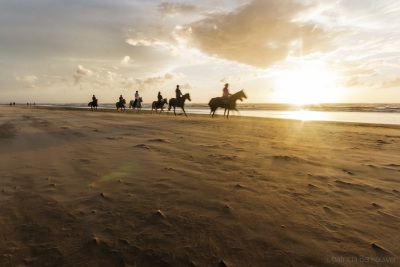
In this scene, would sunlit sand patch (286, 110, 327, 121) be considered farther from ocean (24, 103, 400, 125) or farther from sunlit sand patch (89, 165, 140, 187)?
sunlit sand patch (89, 165, 140, 187)

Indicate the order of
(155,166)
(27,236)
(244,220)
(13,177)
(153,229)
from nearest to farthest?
(27,236)
(153,229)
(244,220)
(13,177)
(155,166)

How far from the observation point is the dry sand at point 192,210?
→ 2.31m

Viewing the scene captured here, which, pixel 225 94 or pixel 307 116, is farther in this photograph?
pixel 307 116

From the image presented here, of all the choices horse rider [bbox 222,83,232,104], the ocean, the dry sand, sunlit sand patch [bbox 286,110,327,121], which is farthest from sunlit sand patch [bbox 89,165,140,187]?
sunlit sand patch [bbox 286,110,327,121]

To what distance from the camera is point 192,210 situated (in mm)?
3068

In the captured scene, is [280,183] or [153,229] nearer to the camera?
[153,229]

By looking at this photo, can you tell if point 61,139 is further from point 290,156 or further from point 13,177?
point 290,156

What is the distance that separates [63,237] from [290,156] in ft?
16.9

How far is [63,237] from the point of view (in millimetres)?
2443

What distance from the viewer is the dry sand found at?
2.31 m

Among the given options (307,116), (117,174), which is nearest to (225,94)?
(307,116)

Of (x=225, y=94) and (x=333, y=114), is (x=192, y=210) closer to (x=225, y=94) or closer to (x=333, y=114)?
(x=225, y=94)

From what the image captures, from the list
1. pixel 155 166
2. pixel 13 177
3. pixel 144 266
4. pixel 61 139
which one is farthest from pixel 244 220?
pixel 61 139

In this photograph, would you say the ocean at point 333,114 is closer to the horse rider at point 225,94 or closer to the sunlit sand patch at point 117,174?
the horse rider at point 225,94
